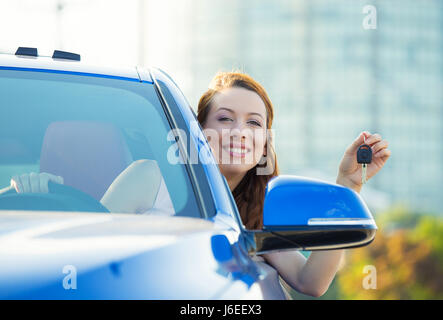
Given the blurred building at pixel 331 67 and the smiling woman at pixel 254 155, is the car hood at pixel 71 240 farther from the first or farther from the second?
the blurred building at pixel 331 67

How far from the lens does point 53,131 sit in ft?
7.41

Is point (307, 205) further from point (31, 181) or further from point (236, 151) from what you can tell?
point (236, 151)

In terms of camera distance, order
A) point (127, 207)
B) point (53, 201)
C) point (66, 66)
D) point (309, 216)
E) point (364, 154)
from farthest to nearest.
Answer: point (364, 154) < point (66, 66) < point (127, 207) < point (53, 201) < point (309, 216)

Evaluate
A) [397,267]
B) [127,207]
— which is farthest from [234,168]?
[397,267]

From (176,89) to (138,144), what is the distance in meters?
0.24

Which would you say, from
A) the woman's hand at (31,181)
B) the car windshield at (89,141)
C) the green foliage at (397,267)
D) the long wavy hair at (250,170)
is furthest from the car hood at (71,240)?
the green foliage at (397,267)

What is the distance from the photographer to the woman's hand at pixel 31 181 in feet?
Answer: 6.75

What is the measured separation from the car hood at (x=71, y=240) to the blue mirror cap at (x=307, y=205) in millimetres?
162

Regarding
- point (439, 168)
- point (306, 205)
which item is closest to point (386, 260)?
point (439, 168)

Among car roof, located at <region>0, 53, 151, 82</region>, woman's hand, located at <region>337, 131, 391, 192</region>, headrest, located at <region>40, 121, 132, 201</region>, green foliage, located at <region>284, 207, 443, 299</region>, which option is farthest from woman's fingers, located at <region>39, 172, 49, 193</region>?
green foliage, located at <region>284, 207, 443, 299</region>

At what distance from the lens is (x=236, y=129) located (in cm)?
266

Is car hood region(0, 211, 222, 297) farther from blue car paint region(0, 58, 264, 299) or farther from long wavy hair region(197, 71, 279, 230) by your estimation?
long wavy hair region(197, 71, 279, 230)

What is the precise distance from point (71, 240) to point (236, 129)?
1.37 metres
